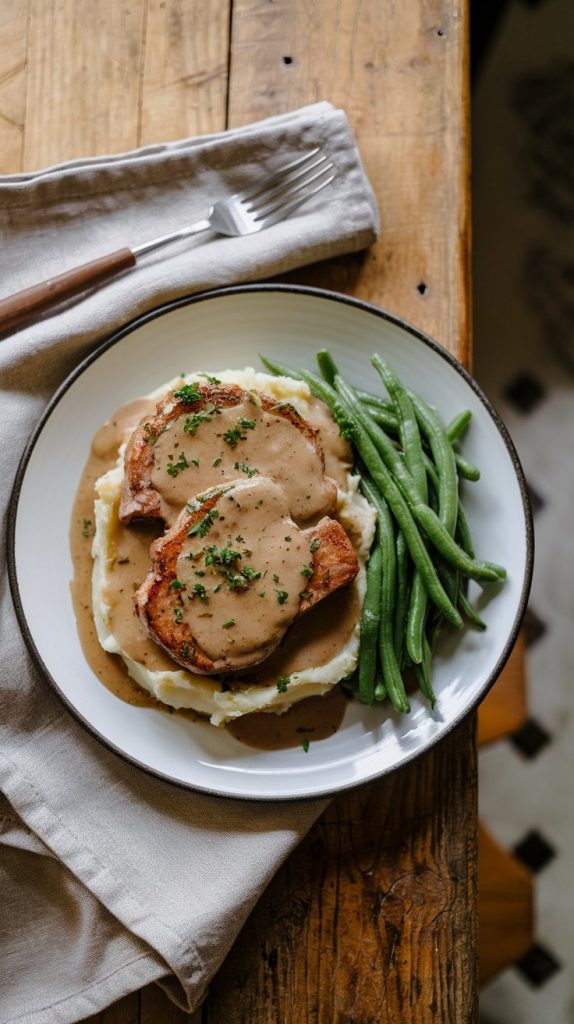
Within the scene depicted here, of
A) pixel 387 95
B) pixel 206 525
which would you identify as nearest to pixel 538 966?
pixel 206 525

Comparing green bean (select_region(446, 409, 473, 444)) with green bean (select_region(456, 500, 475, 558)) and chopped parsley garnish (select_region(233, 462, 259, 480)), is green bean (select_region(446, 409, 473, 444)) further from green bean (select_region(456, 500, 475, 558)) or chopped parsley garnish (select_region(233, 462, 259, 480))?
chopped parsley garnish (select_region(233, 462, 259, 480))

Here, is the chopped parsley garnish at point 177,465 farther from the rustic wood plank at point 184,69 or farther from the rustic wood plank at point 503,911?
the rustic wood plank at point 503,911

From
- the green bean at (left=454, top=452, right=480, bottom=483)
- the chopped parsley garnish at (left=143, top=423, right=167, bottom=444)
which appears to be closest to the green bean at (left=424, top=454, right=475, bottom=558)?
the green bean at (left=454, top=452, right=480, bottom=483)

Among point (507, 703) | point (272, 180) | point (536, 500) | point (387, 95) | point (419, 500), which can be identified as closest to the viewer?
point (419, 500)

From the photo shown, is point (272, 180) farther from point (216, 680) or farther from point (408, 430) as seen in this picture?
point (216, 680)

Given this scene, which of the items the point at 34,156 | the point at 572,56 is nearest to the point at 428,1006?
the point at 34,156

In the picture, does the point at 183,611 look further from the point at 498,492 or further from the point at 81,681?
the point at 498,492
